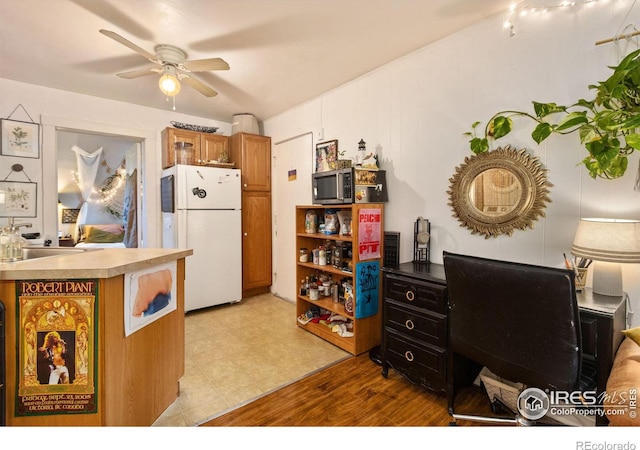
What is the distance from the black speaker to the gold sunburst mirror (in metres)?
0.50

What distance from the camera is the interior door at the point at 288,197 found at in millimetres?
3564

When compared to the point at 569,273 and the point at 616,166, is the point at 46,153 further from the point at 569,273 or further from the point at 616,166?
the point at 616,166

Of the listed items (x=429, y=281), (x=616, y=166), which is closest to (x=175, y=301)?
(x=429, y=281)

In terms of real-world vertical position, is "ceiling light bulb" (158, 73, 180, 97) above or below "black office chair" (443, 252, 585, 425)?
above

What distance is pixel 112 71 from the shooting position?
8.95 feet

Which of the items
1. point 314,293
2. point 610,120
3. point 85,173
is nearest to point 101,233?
point 85,173

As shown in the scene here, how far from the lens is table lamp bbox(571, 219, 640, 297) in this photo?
1.30 metres

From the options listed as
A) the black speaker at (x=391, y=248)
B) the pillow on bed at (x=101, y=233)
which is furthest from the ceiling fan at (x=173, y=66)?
the pillow on bed at (x=101, y=233)

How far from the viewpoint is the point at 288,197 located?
3852 millimetres

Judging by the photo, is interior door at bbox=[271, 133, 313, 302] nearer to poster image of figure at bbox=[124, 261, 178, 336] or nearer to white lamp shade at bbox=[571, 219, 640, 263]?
poster image of figure at bbox=[124, 261, 178, 336]

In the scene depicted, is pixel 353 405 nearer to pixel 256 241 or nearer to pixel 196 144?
pixel 256 241

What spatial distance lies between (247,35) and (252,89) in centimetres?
98

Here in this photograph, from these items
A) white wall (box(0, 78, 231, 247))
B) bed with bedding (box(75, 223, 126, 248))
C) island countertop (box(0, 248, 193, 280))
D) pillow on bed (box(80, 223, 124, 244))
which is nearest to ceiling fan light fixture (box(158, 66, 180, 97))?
island countertop (box(0, 248, 193, 280))

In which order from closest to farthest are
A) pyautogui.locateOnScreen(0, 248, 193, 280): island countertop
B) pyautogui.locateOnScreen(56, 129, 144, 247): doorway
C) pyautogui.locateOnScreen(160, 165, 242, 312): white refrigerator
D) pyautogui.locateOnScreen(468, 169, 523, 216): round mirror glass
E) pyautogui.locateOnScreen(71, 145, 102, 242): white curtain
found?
1. pyautogui.locateOnScreen(0, 248, 193, 280): island countertop
2. pyautogui.locateOnScreen(468, 169, 523, 216): round mirror glass
3. pyautogui.locateOnScreen(160, 165, 242, 312): white refrigerator
4. pyautogui.locateOnScreen(56, 129, 144, 247): doorway
5. pyautogui.locateOnScreen(71, 145, 102, 242): white curtain
